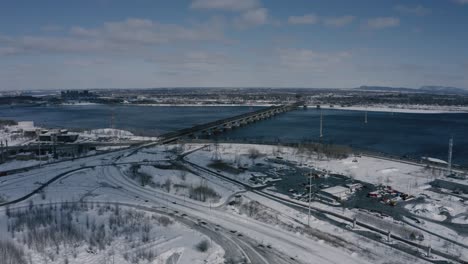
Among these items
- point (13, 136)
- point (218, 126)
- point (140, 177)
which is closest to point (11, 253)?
point (140, 177)

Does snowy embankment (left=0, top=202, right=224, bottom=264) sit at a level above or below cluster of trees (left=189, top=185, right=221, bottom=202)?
below

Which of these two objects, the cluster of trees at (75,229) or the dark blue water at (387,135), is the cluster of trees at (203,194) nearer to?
the cluster of trees at (75,229)

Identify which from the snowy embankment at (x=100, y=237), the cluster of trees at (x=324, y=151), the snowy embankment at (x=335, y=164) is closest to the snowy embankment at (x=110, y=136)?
the snowy embankment at (x=335, y=164)

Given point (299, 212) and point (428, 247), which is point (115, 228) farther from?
point (428, 247)

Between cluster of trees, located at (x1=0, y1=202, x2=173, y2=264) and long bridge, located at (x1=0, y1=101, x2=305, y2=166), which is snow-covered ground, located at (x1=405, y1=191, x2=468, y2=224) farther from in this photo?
long bridge, located at (x1=0, y1=101, x2=305, y2=166)

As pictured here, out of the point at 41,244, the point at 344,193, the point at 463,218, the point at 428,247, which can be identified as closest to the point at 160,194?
the point at 41,244

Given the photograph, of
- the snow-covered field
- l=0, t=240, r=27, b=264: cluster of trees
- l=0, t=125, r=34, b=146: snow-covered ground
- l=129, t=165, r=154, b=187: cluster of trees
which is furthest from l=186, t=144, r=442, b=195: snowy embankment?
l=0, t=125, r=34, b=146: snow-covered ground

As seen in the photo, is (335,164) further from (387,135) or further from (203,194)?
(387,135)

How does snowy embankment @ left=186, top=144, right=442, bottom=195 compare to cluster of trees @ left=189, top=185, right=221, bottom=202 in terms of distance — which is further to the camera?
snowy embankment @ left=186, top=144, right=442, bottom=195

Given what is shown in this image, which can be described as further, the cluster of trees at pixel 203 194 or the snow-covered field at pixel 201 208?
the cluster of trees at pixel 203 194

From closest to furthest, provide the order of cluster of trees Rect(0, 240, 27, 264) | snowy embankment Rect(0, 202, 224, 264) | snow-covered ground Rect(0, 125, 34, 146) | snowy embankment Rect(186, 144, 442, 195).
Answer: cluster of trees Rect(0, 240, 27, 264)
snowy embankment Rect(0, 202, 224, 264)
snowy embankment Rect(186, 144, 442, 195)
snow-covered ground Rect(0, 125, 34, 146)

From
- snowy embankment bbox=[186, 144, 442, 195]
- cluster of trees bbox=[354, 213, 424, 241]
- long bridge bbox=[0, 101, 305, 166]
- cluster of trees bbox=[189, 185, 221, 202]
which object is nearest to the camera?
cluster of trees bbox=[354, 213, 424, 241]
